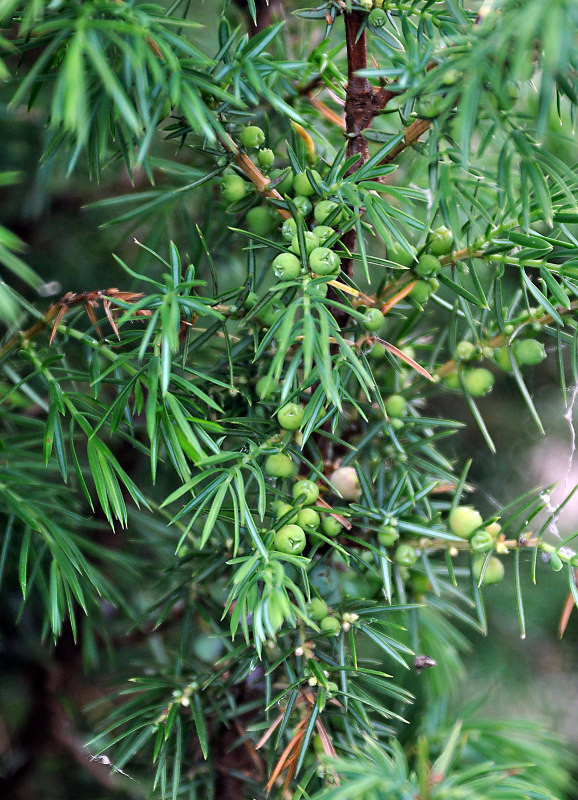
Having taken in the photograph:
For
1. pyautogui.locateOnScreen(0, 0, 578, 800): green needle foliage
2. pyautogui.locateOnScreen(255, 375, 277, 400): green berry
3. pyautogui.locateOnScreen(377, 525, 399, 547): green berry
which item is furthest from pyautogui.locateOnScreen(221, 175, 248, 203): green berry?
pyautogui.locateOnScreen(377, 525, 399, 547): green berry

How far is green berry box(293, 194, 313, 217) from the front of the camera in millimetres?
376

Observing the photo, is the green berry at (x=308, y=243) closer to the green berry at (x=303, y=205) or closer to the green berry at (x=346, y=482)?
the green berry at (x=303, y=205)

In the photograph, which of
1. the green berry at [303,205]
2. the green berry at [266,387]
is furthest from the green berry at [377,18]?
the green berry at [266,387]

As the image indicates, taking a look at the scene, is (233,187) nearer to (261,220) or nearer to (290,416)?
(261,220)

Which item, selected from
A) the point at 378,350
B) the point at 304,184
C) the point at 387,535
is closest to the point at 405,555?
the point at 387,535

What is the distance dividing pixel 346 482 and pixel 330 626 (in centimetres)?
9

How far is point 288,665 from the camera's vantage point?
0.40 metres

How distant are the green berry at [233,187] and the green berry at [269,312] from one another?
0.21 feet

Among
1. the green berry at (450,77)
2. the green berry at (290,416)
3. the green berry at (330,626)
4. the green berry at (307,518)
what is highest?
the green berry at (450,77)

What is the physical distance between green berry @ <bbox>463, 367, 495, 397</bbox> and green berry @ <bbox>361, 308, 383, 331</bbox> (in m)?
0.08

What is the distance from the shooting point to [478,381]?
424 mm

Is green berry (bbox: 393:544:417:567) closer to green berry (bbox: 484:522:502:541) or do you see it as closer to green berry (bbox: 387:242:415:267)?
green berry (bbox: 484:522:502:541)

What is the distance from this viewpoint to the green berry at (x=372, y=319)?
1.27 ft

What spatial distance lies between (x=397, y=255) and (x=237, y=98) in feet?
0.41
